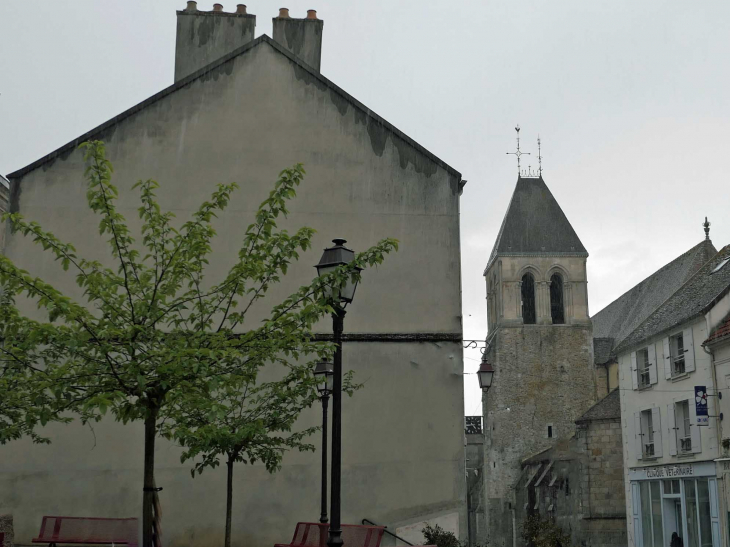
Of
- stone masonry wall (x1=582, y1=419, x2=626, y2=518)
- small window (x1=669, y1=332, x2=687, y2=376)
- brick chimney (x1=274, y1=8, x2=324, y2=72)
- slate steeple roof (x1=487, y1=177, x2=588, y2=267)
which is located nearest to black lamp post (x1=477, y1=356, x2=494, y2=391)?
brick chimney (x1=274, y1=8, x2=324, y2=72)

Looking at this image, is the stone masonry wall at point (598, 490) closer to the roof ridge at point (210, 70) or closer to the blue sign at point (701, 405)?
the blue sign at point (701, 405)

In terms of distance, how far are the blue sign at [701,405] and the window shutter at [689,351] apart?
4.54 feet

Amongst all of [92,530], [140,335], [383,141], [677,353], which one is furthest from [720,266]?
[140,335]

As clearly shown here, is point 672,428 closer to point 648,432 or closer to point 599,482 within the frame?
point 648,432

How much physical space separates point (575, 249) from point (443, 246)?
5046cm

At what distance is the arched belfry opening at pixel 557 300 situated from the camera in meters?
61.5

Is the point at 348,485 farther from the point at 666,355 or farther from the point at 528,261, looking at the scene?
the point at 528,261

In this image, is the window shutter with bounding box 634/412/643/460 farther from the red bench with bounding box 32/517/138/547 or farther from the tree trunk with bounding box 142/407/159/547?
the tree trunk with bounding box 142/407/159/547

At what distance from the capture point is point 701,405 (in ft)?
76.2

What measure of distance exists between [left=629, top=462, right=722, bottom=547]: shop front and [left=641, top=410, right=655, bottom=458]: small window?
1.80 feet

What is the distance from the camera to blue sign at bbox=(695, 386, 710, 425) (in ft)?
76.1

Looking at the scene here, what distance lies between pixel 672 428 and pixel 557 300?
36750 mm

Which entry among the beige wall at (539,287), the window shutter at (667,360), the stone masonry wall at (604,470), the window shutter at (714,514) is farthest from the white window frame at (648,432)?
the beige wall at (539,287)

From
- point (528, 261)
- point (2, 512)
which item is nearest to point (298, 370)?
point (2, 512)
